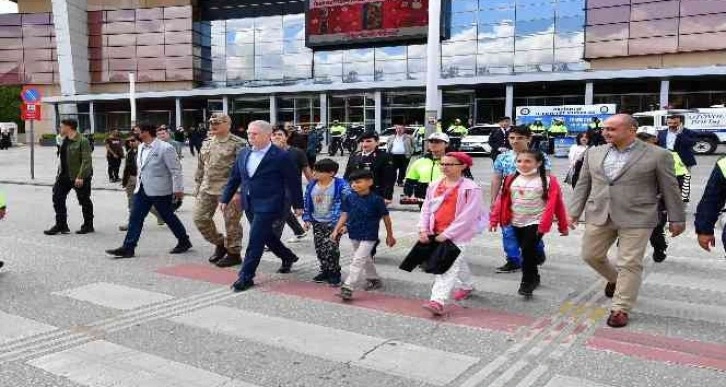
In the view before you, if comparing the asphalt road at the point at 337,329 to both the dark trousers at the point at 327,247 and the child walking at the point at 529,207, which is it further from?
the child walking at the point at 529,207

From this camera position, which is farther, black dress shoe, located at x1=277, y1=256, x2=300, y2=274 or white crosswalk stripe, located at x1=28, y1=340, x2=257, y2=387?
black dress shoe, located at x1=277, y1=256, x2=300, y2=274

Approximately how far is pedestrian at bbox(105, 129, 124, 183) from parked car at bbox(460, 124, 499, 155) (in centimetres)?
1506

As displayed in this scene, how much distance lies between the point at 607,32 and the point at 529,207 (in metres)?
37.8

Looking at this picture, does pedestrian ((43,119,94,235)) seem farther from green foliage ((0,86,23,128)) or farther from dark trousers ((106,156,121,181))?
green foliage ((0,86,23,128))

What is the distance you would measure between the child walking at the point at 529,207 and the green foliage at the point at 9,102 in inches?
2433

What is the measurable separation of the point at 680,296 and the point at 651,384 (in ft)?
7.73

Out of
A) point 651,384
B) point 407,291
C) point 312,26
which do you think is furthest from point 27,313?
point 312,26

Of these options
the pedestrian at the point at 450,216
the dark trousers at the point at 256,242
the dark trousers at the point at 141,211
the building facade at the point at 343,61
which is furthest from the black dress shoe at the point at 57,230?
the building facade at the point at 343,61

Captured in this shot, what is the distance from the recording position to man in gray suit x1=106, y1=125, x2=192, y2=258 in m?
Answer: 7.59

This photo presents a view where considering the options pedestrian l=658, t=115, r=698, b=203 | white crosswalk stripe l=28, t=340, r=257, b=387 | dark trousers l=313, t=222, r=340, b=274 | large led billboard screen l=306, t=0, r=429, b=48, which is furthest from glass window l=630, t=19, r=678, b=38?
white crosswalk stripe l=28, t=340, r=257, b=387

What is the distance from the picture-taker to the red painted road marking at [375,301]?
16.3 feet

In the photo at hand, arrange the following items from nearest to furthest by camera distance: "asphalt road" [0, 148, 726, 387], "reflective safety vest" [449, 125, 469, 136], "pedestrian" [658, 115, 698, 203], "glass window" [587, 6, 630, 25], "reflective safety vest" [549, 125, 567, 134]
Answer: "asphalt road" [0, 148, 726, 387]
"pedestrian" [658, 115, 698, 203]
"reflective safety vest" [549, 125, 567, 134]
"reflective safety vest" [449, 125, 469, 136]
"glass window" [587, 6, 630, 25]

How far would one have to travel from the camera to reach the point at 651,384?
3.71 meters

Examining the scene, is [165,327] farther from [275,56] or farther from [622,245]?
[275,56]
